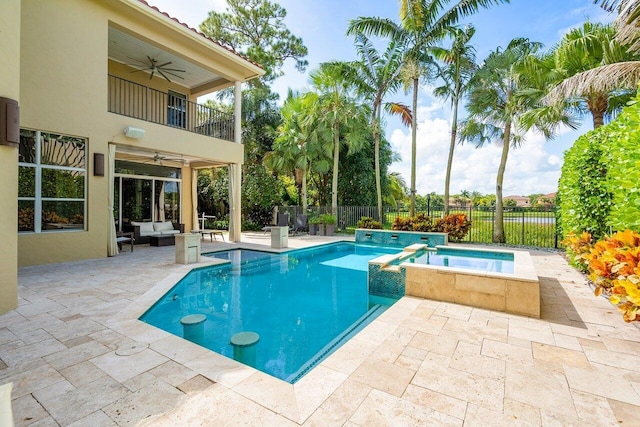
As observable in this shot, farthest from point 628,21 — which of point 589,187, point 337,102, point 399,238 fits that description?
point 337,102

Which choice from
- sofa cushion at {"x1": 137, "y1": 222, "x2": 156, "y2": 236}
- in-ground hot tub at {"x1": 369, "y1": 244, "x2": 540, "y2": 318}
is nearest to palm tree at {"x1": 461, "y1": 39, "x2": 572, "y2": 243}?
in-ground hot tub at {"x1": 369, "y1": 244, "x2": 540, "y2": 318}

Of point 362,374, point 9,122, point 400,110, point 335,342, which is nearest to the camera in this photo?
point 362,374

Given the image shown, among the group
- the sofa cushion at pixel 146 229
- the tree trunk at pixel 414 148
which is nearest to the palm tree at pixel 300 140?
the tree trunk at pixel 414 148

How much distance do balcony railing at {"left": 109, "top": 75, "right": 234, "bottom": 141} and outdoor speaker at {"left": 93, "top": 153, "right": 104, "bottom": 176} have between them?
335 cm

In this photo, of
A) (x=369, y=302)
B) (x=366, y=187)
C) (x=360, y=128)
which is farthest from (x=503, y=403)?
(x=366, y=187)

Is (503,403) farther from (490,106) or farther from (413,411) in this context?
(490,106)

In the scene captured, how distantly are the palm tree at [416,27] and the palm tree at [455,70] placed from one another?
53 cm

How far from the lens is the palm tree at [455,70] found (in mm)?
13344

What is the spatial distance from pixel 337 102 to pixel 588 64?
9616mm

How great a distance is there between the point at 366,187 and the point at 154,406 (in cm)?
1728

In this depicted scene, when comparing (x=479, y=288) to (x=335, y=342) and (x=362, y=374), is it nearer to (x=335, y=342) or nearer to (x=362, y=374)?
(x=335, y=342)

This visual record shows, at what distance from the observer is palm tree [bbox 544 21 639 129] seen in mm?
8875

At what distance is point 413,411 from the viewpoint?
2.23 meters

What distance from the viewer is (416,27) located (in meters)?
13.3
